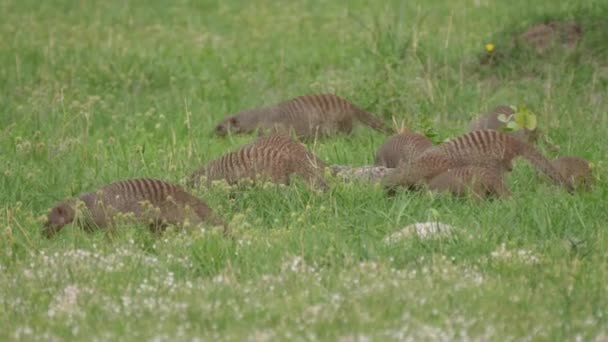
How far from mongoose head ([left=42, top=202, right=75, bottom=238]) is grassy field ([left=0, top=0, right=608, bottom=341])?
2.2 inches

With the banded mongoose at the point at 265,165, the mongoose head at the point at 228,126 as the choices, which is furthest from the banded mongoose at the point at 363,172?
the mongoose head at the point at 228,126

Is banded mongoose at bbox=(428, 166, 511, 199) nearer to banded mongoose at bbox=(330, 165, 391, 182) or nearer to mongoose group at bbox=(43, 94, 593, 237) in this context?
mongoose group at bbox=(43, 94, 593, 237)

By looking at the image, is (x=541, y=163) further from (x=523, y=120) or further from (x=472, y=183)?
(x=472, y=183)

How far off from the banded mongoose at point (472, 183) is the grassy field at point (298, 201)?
8 centimetres

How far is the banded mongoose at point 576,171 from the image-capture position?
6.28 m

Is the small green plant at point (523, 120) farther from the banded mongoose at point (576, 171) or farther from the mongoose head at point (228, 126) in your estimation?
the mongoose head at point (228, 126)

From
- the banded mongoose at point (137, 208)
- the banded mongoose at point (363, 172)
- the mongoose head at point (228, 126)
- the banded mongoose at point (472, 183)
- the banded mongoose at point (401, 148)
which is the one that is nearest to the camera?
the banded mongoose at point (137, 208)

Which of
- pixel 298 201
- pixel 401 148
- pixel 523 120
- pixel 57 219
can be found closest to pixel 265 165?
pixel 298 201

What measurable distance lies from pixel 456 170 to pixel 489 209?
0.40 m

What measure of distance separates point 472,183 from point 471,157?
0.44m

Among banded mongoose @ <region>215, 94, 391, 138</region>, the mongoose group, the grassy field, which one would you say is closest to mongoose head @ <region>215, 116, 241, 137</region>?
banded mongoose @ <region>215, 94, 391, 138</region>

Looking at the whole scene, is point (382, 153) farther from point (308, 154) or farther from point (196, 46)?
point (196, 46)

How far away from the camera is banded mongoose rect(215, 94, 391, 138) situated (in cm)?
818

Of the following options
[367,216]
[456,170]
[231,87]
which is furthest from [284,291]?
[231,87]
